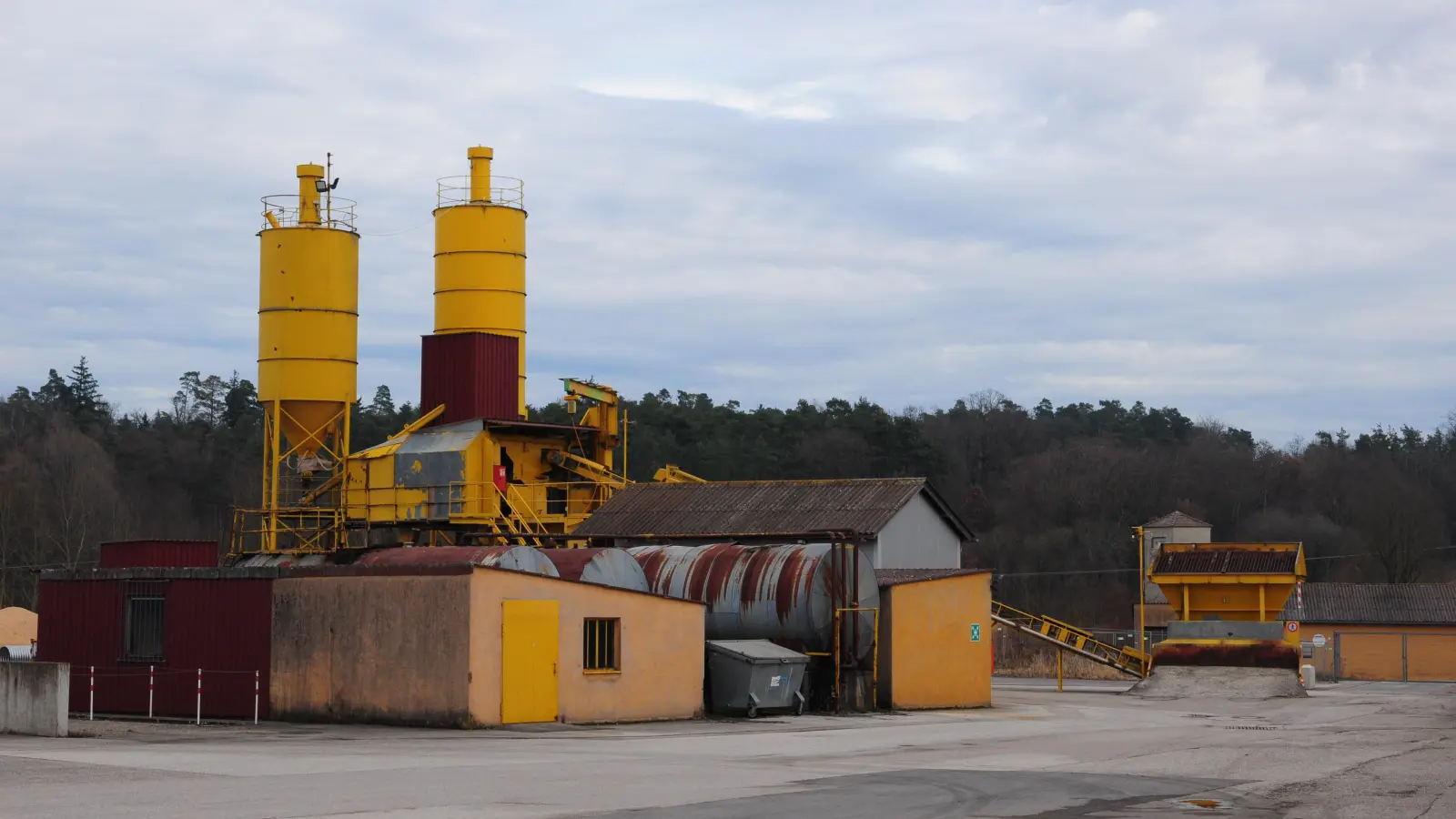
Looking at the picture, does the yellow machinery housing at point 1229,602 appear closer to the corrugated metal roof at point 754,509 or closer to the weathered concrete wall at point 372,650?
the corrugated metal roof at point 754,509

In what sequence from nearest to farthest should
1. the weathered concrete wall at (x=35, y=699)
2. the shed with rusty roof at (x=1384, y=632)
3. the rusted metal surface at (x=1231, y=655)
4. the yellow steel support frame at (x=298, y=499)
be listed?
the weathered concrete wall at (x=35, y=699), the rusted metal surface at (x=1231, y=655), the yellow steel support frame at (x=298, y=499), the shed with rusty roof at (x=1384, y=632)

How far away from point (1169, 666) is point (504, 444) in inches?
769

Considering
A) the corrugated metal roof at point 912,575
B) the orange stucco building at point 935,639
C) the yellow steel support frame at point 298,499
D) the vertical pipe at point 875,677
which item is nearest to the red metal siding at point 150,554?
the vertical pipe at point 875,677

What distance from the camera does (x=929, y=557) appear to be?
4188cm

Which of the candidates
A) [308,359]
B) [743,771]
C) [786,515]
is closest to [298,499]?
[308,359]

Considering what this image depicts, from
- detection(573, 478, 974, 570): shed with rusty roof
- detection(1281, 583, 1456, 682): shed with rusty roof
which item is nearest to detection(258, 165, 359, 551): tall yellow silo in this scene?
detection(573, 478, 974, 570): shed with rusty roof

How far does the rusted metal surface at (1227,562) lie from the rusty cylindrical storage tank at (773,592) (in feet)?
49.5

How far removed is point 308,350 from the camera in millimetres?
47562

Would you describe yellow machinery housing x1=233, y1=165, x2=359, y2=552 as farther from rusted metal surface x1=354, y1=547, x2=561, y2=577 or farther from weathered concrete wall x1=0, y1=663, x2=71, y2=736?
weathered concrete wall x1=0, y1=663, x2=71, y2=736

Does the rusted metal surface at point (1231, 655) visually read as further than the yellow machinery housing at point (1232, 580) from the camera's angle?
No

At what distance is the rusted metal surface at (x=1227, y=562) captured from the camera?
A: 4400cm

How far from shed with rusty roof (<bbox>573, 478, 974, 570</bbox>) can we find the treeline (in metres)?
59.0

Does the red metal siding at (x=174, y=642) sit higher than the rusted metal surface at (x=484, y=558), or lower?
lower

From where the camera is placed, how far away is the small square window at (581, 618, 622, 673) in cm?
2739
